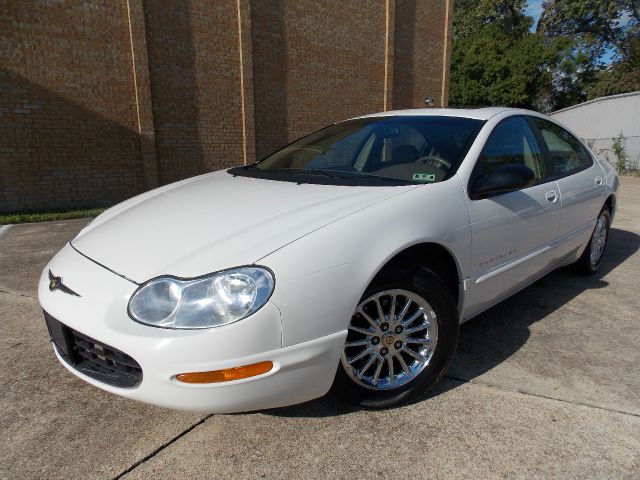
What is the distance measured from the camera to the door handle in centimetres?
313

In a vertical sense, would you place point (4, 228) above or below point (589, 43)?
below

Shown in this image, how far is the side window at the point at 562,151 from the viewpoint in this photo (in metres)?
3.47

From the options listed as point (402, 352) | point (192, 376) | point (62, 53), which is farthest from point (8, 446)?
point (62, 53)

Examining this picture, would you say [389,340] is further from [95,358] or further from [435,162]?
[95,358]

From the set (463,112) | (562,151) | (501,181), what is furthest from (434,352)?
(562,151)

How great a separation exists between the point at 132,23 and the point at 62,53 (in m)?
1.50

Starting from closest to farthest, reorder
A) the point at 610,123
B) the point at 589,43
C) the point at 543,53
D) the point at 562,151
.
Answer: the point at 562,151 → the point at 610,123 → the point at 543,53 → the point at 589,43

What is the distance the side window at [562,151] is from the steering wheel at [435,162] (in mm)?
1160

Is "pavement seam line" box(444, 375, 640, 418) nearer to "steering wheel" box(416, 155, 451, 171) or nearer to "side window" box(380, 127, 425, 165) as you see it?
"steering wheel" box(416, 155, 451, 171)

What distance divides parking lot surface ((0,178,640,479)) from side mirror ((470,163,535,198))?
988mm

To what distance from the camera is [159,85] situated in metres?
9.98

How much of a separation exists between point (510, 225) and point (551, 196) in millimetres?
652

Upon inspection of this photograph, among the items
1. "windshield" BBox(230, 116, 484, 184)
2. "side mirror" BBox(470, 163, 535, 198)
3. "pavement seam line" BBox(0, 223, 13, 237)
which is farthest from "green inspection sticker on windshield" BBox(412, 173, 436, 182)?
"pavement seam line" BBox(0, 223, 13, 237)

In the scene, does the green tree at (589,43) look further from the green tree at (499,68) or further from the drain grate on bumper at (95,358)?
the drain grate on bumper at (95,358)
